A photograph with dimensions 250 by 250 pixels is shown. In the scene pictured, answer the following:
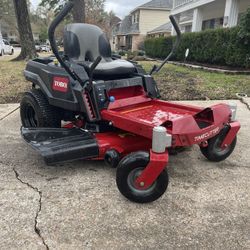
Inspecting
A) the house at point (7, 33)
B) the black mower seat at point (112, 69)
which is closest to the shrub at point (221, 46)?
the black mower seat at point (112, 69)

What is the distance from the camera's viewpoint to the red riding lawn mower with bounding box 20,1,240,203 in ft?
8.11

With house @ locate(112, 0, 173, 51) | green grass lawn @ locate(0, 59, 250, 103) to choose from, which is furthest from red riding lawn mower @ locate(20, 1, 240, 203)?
house @ locate(112, 0, 173, 51)

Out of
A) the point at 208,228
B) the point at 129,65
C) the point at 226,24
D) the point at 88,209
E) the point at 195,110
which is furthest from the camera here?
the point at 226,24

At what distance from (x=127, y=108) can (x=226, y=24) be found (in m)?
12.1

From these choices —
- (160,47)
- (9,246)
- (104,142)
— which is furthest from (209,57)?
(9,246)

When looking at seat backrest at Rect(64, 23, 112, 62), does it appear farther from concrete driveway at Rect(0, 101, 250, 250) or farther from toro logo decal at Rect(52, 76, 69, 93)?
concrete driveway at Rect(0, 101, 250, 250)

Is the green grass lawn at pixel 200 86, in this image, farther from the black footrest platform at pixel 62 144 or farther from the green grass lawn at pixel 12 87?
the black footrest platform at pixel 62 144

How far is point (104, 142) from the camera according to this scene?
9.71ft

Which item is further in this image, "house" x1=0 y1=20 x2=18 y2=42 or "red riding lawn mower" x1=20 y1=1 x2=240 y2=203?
"house" x1=0 y1=20 x2=18 y2=42

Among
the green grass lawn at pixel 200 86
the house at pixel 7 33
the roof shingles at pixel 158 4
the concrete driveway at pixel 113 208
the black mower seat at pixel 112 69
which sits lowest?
the house at pixel 7 33

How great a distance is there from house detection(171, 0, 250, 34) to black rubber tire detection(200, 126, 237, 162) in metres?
11.8

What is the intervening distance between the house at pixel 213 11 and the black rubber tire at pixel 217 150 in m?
11.8

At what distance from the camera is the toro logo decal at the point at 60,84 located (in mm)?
3289

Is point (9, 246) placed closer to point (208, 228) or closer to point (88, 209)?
point (88, 209)
